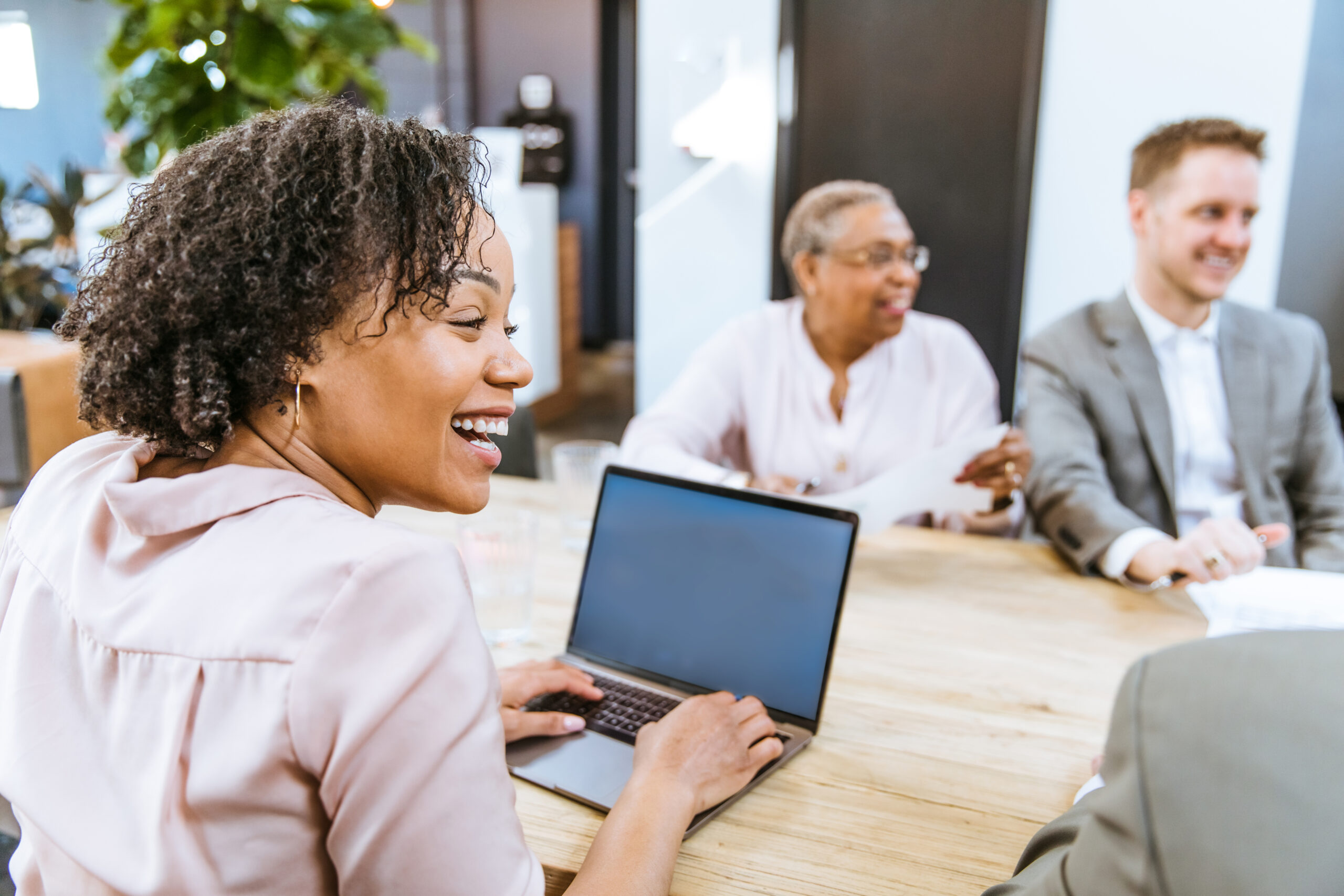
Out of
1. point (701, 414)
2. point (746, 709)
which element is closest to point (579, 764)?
point (746, 709)

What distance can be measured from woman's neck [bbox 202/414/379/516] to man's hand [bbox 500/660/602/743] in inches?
14.3

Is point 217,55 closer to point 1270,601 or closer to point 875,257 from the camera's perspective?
point 875,257

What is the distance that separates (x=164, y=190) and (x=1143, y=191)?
2092 mm

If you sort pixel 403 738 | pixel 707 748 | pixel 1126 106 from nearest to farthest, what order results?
1. pixel 403 738
2. pixel 707 748
3. pixel 1126 106

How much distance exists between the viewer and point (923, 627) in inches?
53.9

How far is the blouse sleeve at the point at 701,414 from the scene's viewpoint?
201 centimetres

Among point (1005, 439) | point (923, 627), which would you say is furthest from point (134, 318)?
point (1005, 439)

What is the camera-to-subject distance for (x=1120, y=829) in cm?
49

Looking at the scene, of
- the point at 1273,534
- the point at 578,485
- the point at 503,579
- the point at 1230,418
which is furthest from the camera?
the point at 1230,418

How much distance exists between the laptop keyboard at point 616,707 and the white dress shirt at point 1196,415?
1.39m

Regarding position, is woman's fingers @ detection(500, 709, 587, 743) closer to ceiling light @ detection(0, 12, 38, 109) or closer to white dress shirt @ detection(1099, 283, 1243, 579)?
white dress shirt @ detection(1099, 283, 1243, 579)

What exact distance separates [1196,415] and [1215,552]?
2.35 ft

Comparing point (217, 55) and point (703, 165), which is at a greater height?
point (217, 55)

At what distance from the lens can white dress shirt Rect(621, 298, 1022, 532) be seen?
2150 mm
